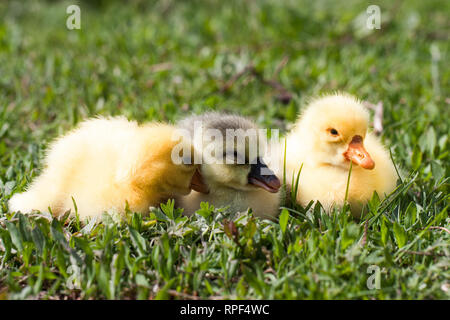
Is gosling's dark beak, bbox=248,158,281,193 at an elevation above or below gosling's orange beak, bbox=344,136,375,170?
Result: below

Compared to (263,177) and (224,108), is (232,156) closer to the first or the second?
(263,177)

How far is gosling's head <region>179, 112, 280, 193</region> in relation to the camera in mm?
2641

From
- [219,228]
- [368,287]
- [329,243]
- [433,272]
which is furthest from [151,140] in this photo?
[433,272]

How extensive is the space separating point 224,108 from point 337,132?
5.27ft

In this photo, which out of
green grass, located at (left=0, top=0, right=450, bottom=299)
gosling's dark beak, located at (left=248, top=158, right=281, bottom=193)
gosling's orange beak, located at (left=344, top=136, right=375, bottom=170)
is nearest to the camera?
green grass, located at (left=0, top=0, right=450, bottom=299)

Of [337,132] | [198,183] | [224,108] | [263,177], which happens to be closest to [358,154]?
[337,132]

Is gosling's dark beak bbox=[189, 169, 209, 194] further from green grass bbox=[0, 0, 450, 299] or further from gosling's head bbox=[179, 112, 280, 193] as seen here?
green grass bbox=[0, 0, 450, 299]

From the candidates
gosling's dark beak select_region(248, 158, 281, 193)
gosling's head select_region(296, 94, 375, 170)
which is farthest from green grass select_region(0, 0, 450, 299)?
gosling's head select_region(296, 94, 375, 170)

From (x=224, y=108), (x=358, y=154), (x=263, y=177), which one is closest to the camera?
(x=263, y=177)

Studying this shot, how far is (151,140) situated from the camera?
2.50m

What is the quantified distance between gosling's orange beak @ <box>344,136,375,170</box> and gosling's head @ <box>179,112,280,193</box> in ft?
1.44

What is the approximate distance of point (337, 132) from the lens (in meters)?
2.89

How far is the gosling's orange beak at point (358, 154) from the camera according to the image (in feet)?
9.00

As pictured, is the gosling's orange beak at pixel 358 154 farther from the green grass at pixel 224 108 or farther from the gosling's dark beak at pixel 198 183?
the gosling's dark beak at pixel 198 183
